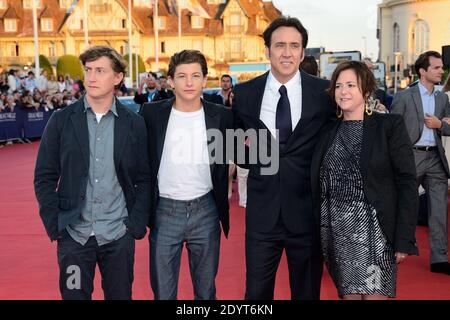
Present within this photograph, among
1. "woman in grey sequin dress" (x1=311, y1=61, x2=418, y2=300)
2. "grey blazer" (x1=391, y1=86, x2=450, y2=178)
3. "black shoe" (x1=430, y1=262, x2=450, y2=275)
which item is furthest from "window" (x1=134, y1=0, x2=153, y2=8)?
"woman in grey sequin dress" (x1=311, y1=61, x2=418, y2=300)

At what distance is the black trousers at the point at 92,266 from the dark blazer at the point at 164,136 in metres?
0.29

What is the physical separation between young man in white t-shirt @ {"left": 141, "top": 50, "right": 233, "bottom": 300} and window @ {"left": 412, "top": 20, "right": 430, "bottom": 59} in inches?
3212

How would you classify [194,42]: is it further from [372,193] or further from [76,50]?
[372,193]

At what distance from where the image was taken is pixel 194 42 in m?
66.6

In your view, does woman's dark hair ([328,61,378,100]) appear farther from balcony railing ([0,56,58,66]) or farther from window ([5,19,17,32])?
window ([5,19,17,32])

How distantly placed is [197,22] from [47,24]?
14.9 meters

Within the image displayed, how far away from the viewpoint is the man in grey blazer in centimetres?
613

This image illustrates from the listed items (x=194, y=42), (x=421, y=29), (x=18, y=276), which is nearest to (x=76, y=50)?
(x=194, y=42)

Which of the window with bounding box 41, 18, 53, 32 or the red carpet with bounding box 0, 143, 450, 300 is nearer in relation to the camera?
the red carpet with bounding box 0, 143, 450, 300

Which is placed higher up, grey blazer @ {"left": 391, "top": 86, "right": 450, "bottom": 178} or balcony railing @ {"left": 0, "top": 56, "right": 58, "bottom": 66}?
balcony railing @ {"left": 0, "top": 56, "right": 58, "bottom": 66}

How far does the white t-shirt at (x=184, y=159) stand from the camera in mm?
4023

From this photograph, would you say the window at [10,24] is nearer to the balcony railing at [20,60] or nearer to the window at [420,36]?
the balcony railing at [20,60]

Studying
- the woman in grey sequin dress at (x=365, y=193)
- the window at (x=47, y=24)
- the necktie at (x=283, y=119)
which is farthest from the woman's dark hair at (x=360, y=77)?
the window at (x=47, y=24)

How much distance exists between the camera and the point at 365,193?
3.77 metres
